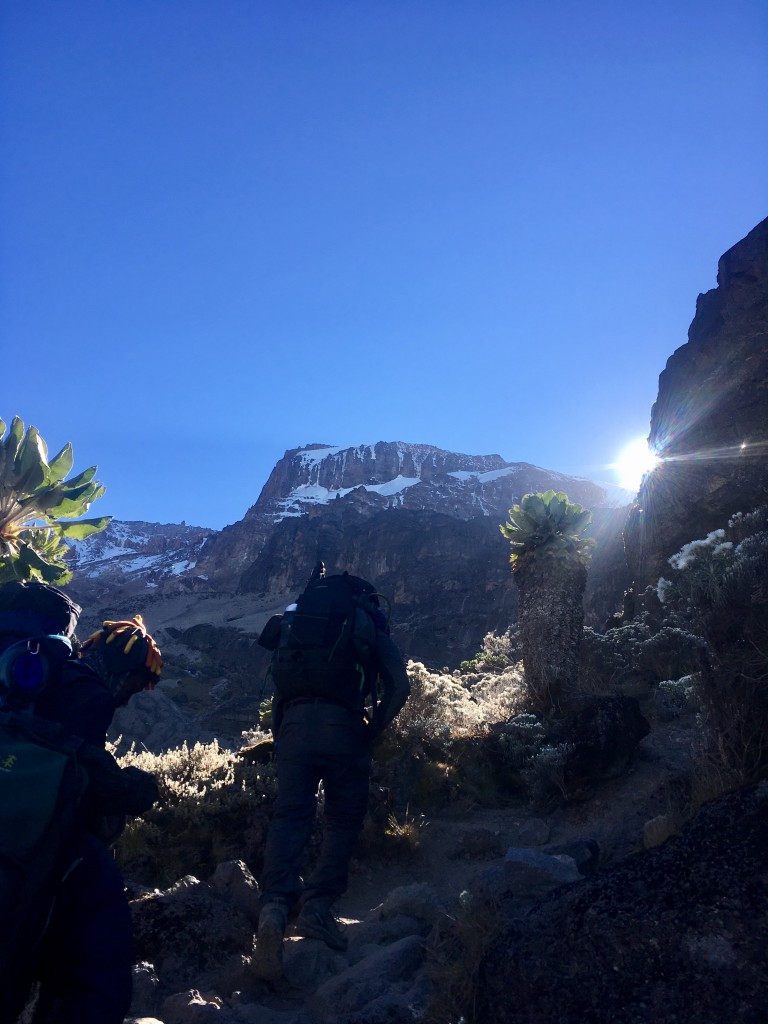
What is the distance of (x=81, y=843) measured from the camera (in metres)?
2.24

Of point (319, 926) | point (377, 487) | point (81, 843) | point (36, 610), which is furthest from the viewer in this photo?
point (377, 487)

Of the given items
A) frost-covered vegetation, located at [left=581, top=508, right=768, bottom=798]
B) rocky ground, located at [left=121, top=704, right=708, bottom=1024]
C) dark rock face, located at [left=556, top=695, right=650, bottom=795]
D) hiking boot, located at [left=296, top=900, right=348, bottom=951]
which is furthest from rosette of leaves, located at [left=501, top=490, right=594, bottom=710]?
hiking boot, located at [left=296, top=900, right=348, bottom=951]

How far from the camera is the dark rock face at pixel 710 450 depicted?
17.1m

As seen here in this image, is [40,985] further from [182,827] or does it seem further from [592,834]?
[592,834]

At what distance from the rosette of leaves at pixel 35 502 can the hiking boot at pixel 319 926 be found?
182 inches

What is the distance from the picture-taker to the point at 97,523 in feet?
25.5

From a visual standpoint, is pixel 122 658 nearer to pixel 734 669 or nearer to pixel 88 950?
pixel 88 950

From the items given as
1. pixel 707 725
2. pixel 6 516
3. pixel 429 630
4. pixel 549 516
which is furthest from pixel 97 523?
pixel 429 630

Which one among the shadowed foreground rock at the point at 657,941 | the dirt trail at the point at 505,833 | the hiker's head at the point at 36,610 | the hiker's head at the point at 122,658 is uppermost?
the hiker's head at the point at 36,610

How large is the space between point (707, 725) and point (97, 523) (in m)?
6.79

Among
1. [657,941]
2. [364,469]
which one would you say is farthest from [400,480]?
[657,941]

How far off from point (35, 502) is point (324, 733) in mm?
4900

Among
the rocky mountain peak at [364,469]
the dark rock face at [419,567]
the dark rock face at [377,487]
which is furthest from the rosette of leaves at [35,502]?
the rocky mountain peak at [364,469]

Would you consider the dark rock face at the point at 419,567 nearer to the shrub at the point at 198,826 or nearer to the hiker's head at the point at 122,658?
the shrub at the point at 198,826
